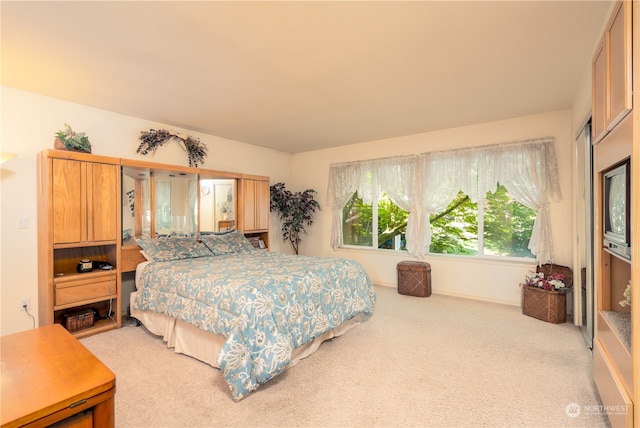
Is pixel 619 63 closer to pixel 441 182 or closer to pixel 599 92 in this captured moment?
pixel 599 92

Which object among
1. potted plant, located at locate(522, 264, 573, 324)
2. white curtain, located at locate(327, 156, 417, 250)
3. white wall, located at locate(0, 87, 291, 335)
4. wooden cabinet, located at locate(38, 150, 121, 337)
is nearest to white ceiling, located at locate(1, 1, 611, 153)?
white wall, located at locate(0, 87, 291, 335)

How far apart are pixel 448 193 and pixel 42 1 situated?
457cm

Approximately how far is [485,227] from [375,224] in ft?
5.72

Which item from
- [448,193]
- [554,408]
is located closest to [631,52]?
[554,408]

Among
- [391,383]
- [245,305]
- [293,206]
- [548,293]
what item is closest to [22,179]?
[245,305]

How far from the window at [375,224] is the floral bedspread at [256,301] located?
6.20ft

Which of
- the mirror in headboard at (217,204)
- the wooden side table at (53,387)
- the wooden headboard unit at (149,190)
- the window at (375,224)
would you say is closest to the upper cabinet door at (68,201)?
the wooden headboard unit at (149,190)

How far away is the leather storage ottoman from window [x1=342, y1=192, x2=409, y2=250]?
22.7 inches

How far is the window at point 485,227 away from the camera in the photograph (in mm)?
4004

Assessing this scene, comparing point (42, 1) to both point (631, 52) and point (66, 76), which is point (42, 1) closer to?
point (66, 76)

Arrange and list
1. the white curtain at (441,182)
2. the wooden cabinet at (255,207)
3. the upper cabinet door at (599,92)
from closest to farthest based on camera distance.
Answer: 1. the upper cabinet door at (599,92)
2. the white curtain at (441,182)
3. the wooden cabinet at (255,207)

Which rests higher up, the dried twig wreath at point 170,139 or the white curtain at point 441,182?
the dried twig wreath at point 170,139

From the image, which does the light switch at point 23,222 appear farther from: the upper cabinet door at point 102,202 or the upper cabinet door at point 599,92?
the upper cabinet door at point 599,92

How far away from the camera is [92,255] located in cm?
341
